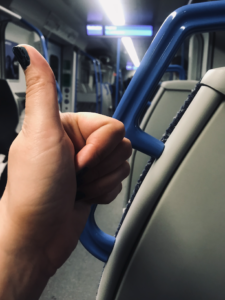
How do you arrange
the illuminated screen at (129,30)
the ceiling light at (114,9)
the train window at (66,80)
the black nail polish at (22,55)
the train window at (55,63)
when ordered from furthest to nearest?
the train window at (66,80) < the train window at (55,63) < the illuminated screen at (129,30) < the ceiling light at (114,9) < the black nail polish at (22,55)

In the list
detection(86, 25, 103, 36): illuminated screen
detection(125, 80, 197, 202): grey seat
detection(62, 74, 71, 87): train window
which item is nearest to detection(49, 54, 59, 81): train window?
detection(62, 74, 71, 87): train window

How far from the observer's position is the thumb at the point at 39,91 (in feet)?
1.45

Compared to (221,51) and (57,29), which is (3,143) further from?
(57,29)

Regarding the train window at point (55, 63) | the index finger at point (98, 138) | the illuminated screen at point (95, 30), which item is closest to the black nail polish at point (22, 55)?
the index finger at point (98, 138)

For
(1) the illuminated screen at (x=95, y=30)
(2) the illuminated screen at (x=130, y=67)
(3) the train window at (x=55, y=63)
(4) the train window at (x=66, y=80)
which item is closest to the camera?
(1) the illuminated screen at (x=95, y=30)

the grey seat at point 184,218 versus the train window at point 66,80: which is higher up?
the grey seat at point 184,218

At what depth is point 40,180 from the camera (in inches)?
18.1

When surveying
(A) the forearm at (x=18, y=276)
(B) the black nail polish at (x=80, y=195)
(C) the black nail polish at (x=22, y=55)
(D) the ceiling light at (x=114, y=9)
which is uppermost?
(D) the ceiling light at (x=114, y=9)

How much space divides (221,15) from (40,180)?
1.53 ft

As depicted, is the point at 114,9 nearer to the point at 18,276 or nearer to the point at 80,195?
the point at 80,195

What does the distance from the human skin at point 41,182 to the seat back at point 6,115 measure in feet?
5.79

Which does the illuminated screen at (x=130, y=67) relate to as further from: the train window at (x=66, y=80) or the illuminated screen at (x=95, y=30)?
the illuminated screen at (x=95, y=30)

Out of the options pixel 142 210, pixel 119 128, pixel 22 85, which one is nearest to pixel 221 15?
pixel 119 128

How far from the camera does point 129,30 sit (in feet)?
14.9
